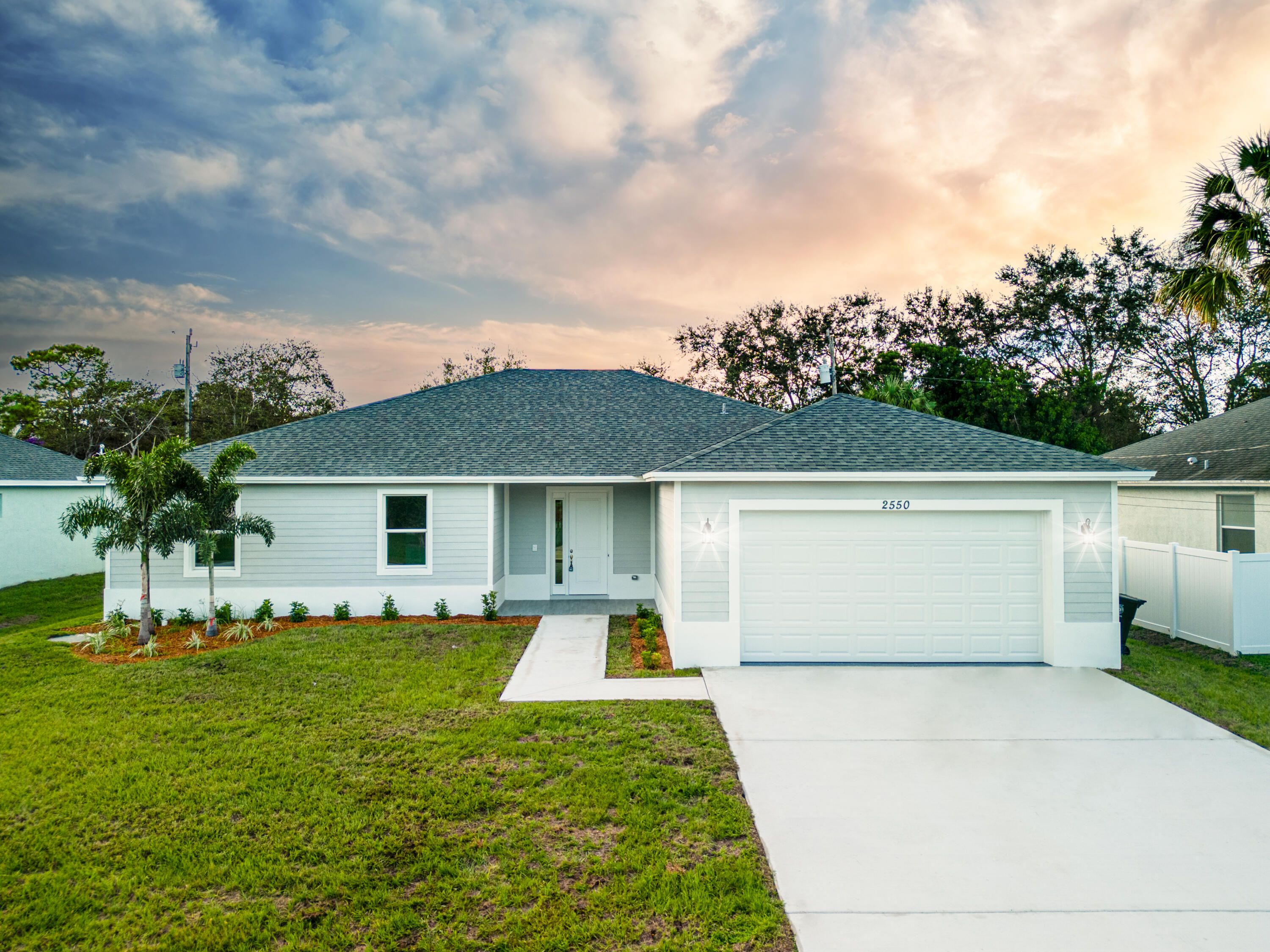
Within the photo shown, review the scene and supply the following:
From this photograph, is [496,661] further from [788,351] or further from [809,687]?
[788,351]

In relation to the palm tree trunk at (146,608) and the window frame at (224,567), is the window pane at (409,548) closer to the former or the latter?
the window frame at (224,567)

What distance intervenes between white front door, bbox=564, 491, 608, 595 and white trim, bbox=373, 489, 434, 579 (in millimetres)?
3036

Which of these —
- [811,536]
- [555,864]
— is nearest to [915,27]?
[811,536]

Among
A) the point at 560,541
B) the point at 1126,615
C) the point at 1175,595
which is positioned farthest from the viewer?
the point at 560,541

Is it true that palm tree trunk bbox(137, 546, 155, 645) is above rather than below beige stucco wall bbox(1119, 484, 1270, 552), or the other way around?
below

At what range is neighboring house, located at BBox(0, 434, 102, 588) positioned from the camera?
16406 millimetres

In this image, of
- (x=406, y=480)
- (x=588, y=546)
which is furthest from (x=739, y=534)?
(x=406, y=480)

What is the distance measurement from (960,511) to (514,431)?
9.30m

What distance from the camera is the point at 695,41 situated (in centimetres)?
1171

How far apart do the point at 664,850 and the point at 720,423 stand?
→ 11.4m

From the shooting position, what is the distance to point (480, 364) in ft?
113

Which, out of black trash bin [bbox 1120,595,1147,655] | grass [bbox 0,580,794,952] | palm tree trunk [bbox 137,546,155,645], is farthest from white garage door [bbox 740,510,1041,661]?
palm tree trunk [bbox 137,546,155,645]

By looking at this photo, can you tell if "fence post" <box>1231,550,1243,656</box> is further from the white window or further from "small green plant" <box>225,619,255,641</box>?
"small green plant" <box>225,619,255,641</box>

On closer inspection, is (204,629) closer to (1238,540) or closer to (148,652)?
(148,652)
